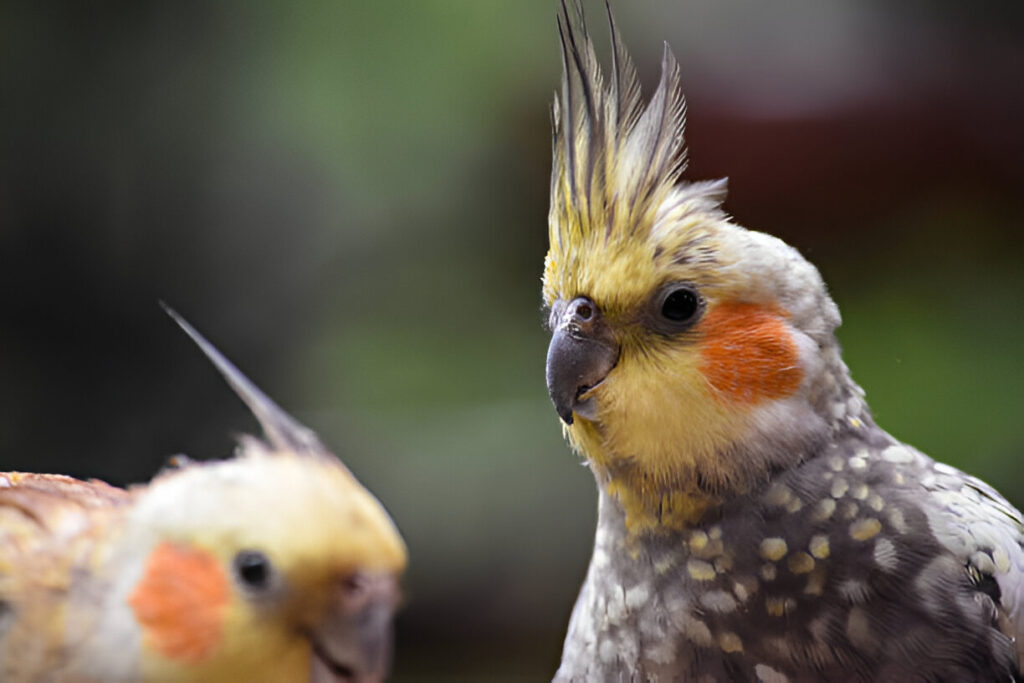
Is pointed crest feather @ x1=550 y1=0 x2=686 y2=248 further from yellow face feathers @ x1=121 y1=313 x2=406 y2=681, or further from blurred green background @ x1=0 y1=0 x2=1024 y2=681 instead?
blurred green background @ x1=0 y1=0 x2=1024 y2=681

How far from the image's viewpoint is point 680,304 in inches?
30.2

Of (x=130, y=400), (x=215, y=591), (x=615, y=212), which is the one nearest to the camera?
(x=215, y=591)

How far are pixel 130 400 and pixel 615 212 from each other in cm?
70

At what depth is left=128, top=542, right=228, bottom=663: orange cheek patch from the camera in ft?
1.38

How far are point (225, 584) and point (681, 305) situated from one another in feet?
1.47

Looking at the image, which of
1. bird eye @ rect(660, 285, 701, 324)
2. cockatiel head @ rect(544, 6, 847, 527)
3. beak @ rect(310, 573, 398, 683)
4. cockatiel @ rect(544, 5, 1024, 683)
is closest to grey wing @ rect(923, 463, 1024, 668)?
cockatiel @ rect(544, 5, 1024, 683)

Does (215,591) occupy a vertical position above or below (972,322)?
above

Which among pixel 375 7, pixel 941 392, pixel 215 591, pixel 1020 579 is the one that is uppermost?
pixel 375 7

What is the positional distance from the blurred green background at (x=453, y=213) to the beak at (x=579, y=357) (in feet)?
2.07

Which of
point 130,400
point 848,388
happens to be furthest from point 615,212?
point 130,400

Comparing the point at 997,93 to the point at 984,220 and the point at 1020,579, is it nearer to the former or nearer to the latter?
the point at 984,220

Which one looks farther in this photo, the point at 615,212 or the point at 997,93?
the point at 997,93

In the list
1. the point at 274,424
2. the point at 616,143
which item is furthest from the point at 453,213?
the point at 274,424

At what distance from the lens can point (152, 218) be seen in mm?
1515
